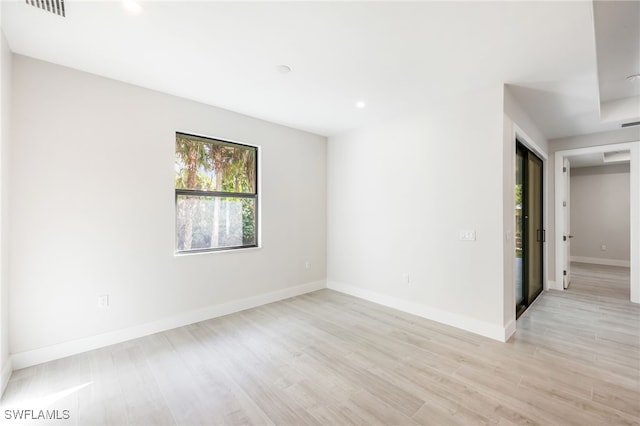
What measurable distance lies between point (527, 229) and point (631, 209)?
5.57 feet

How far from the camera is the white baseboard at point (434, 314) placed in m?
2.90

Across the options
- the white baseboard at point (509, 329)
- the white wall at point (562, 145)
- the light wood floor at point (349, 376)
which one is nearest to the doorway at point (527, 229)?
the white wall at point (562, 145)

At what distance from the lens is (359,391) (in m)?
2.05

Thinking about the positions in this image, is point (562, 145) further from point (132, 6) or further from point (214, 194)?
point (132, 6)

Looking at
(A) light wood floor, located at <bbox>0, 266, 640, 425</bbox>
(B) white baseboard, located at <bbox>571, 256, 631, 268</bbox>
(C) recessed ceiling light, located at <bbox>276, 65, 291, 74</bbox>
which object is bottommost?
(A) light wood floor, located at <bbox>0, 266, 640, 425</bbox>

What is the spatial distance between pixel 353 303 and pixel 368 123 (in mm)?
2765

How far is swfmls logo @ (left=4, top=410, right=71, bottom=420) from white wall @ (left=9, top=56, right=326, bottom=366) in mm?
731

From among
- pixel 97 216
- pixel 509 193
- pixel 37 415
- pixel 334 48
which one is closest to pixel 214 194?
pixel 97 216

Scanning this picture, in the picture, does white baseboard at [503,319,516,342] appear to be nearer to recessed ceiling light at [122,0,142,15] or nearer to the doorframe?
the doorframe

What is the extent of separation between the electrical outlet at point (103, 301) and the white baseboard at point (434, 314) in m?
3.20

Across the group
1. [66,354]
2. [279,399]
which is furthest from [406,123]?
[66,354]

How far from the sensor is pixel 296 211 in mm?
4492

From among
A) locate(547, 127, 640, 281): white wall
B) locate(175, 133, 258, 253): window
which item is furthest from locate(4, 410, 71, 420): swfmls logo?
locate(547, 127, 640, 281): white wall

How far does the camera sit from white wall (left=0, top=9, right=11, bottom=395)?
2.09m
